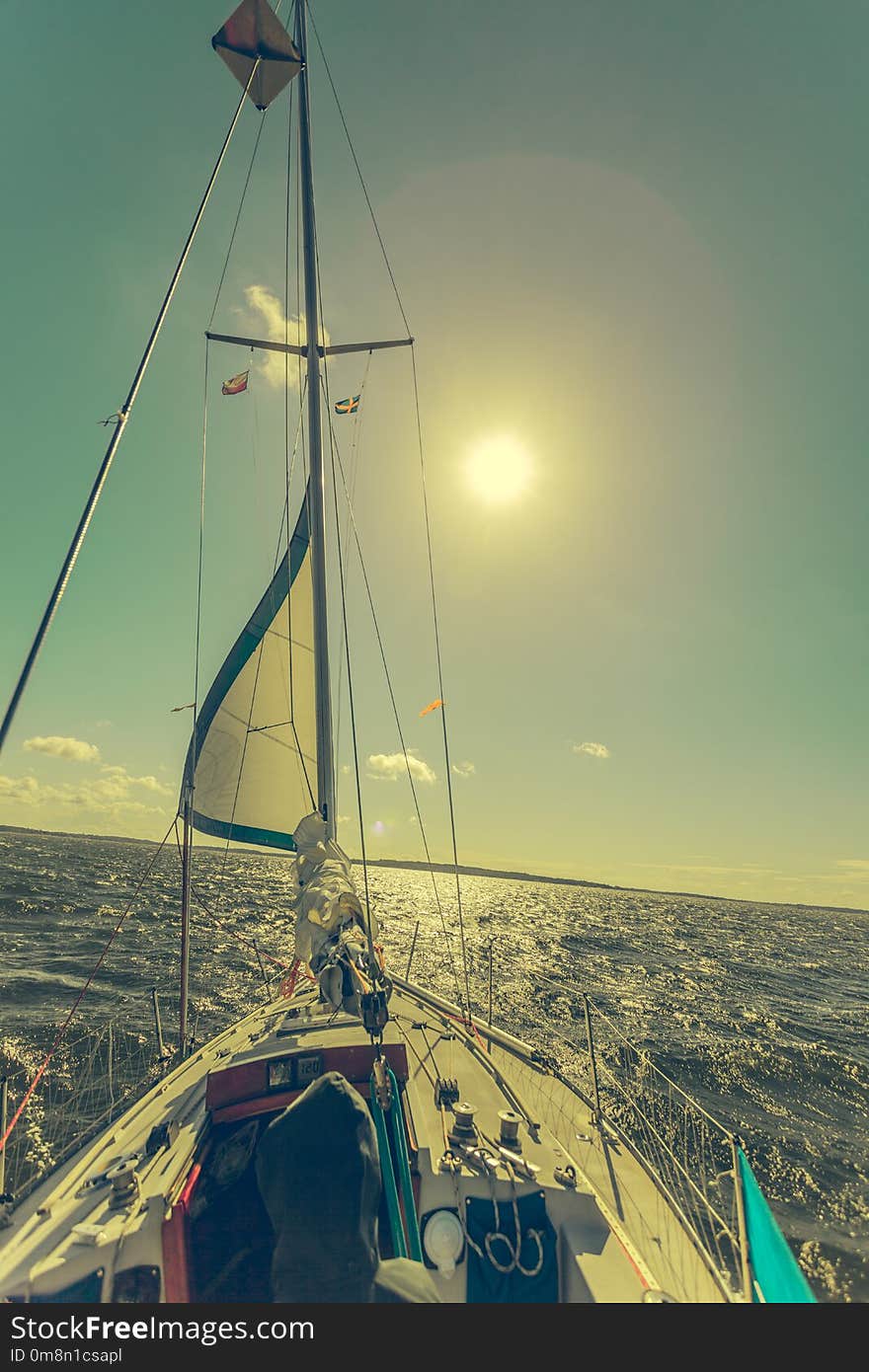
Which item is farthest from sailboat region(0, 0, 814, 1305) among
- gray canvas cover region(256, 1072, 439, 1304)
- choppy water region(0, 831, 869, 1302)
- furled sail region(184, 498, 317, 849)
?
choppy water region(0, 831, 869, 1302)

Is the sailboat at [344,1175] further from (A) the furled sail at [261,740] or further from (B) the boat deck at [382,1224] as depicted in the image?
(A) the furled sail at [261,740]

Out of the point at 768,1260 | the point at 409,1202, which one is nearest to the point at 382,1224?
the point at 409,1202

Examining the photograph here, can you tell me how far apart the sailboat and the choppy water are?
9.13 feet

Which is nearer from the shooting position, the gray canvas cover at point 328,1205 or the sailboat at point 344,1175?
the gray canvas cover at point 328,1205

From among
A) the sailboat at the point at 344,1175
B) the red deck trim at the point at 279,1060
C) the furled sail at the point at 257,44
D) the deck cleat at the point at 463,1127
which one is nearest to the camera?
the sailboat at the point at 344,1175

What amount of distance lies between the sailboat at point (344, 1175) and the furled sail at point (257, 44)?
0.08 feet

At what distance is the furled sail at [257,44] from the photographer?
6.41 m

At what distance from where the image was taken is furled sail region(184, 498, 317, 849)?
9.30 metres

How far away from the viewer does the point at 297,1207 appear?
2.63 metres

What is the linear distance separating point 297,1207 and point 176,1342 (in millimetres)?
863

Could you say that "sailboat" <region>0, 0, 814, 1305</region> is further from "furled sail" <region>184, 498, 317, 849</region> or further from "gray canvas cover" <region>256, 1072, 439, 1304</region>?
"furled sail" <region>184, 498, 317, 849</region>

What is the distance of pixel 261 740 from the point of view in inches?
372

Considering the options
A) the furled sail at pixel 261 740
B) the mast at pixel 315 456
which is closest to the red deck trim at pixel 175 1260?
the mast at pixel 315 456

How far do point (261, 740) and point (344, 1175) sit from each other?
7.38m
